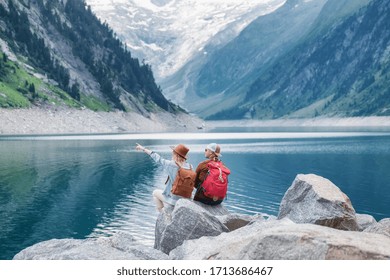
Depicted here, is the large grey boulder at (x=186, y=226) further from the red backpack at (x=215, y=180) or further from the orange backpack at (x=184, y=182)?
the red backpack at (x=215, y=180)

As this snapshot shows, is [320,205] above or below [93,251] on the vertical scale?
above

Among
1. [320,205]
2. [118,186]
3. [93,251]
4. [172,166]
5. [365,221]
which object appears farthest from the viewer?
[118,186]

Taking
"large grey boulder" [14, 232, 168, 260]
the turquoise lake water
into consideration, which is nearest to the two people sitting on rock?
"large grey boulder" [14, 232, 168, 260]

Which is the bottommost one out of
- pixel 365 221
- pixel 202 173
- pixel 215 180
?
pixel 365 221

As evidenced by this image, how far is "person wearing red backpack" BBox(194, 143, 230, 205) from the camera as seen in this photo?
2269 centimetres

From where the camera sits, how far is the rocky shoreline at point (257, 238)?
1365cm

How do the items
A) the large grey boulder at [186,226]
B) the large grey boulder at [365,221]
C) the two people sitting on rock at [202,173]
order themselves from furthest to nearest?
1. the large grey boulder at [365,221]
2. the two people sitting on rock at [202,173]
3. the large grey boulder at [186,226]

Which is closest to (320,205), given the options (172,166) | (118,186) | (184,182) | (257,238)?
(184,182)

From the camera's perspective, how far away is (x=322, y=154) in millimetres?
98188

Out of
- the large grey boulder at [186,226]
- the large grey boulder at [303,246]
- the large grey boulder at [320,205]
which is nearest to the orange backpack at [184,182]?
the large grey boulder at [186,226]

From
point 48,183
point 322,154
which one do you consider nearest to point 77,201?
point 48,183

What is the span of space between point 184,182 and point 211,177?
1.13 m

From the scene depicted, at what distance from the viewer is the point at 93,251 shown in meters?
16.9

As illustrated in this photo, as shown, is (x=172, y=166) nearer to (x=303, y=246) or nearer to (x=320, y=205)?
(x=320, y=205)
